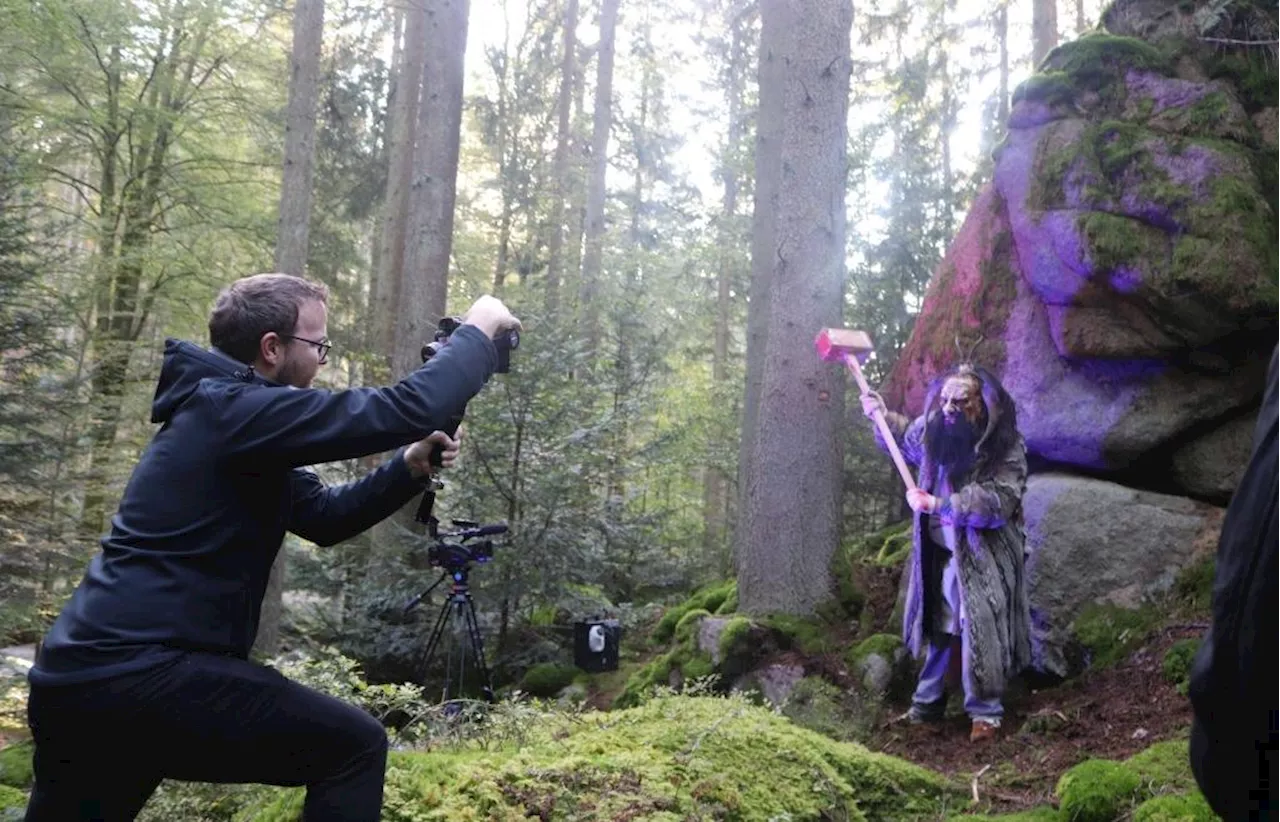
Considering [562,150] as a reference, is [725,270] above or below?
below

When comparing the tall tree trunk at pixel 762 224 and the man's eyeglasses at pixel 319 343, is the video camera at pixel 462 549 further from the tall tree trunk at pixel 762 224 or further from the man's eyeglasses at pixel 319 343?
the tall tree trunk at pixel 762 224

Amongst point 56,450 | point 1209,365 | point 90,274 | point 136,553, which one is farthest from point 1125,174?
point 90,274

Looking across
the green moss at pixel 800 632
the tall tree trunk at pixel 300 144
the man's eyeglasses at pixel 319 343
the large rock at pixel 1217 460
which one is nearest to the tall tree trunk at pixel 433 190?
the tall tree trunk at pixel 300 144

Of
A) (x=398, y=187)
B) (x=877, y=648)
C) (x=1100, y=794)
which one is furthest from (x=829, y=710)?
(x=398, y=187)

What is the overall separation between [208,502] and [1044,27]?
1420 centimetres

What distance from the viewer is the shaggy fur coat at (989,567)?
5.79 metres

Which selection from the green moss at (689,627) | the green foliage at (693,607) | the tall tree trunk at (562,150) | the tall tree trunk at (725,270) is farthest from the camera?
the tall tree trunk at (562,150)

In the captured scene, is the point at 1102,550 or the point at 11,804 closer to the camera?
the point at 11,804

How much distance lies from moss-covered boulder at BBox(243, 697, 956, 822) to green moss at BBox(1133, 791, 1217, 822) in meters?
0.96

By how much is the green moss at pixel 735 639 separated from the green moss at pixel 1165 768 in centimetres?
330

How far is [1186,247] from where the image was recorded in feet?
21.5

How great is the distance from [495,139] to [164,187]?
827cm

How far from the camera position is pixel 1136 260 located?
671 centimetres

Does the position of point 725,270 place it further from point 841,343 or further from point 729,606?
point 841,343
